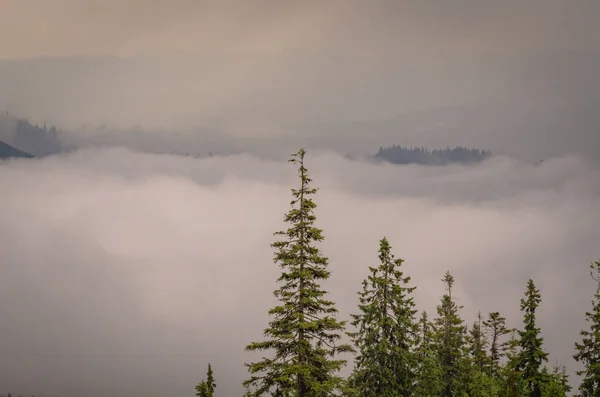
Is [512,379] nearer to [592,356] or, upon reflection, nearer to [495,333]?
[592,356]

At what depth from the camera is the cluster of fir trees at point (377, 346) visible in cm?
2883

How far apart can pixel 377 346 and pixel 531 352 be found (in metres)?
15.6

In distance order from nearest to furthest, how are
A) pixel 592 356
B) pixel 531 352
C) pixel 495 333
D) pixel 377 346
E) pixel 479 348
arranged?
pixel 377 346, pixel 531 352, pixel 592 356, pixel 479 348, pixel 495 333

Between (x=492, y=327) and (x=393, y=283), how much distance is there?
23340mm

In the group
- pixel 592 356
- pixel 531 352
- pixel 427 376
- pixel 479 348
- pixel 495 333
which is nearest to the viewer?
pixel 427 376

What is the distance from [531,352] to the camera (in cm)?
4547

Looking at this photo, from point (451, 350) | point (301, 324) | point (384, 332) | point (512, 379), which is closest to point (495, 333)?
point (451, 350)

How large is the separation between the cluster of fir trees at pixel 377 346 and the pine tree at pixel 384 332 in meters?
0.07

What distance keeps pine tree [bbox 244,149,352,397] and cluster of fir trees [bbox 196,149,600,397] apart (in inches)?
2.1

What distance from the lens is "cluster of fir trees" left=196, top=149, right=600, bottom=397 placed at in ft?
94.6

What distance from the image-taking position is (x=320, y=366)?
29.9 m

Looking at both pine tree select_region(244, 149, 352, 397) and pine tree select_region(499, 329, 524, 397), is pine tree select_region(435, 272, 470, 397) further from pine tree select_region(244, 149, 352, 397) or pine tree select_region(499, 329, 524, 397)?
pine tree select_region(244, 149, 352, 397)

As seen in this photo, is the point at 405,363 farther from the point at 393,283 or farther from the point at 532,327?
the point at 532,327

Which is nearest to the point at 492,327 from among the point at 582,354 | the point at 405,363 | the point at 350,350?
the point at 582,354
